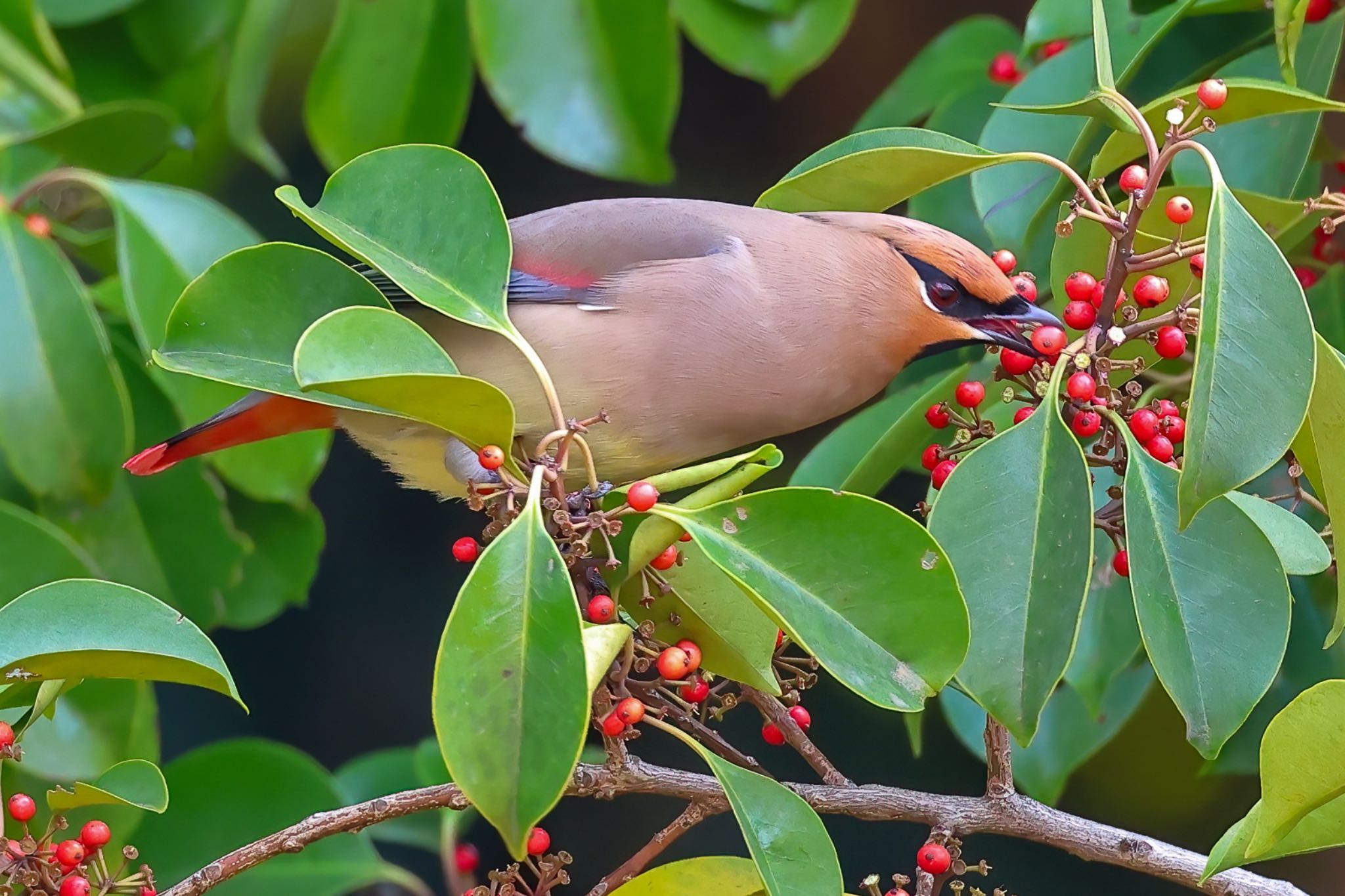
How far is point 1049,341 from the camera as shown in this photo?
1.47 meters

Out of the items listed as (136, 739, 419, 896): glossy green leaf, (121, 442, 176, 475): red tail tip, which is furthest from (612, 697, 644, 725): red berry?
(136, 739, 419, 896): glossy green leaf

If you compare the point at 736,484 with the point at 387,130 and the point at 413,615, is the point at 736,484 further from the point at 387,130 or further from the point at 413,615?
the point at 413,615

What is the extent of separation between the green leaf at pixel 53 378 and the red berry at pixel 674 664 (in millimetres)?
1332

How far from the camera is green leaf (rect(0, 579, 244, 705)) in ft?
4.42

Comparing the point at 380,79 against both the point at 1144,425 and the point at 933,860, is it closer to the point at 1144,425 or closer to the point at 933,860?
the point at 1144,425

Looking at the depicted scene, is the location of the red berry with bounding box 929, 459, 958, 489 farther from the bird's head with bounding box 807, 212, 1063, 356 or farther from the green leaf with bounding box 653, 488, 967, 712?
the green leaf with bounding box 653, 488, 967, 712

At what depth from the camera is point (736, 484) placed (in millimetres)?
1362

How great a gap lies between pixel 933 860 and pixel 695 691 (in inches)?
11.4

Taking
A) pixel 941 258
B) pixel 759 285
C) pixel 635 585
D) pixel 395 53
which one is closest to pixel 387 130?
pixel 395 53

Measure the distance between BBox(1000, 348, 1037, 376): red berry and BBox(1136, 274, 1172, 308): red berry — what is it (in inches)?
5.4

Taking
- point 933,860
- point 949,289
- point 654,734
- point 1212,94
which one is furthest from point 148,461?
point 654,734

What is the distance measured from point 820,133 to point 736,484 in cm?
250

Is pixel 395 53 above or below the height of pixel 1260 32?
below

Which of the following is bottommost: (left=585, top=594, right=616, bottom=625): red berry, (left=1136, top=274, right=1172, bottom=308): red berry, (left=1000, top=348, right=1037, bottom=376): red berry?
(left=585, top=594, right=616, bottom=625): red berry
